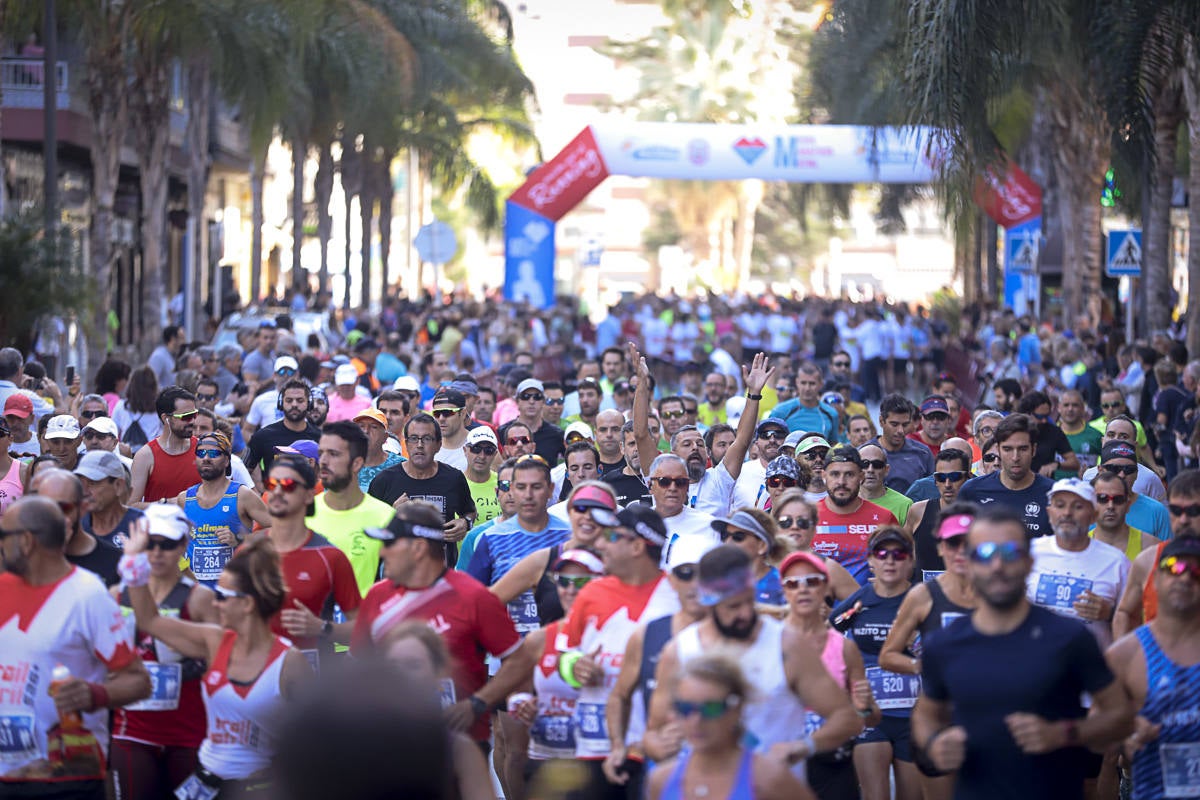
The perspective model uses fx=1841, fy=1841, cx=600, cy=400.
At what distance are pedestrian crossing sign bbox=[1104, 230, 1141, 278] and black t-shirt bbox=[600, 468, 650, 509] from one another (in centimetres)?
1309

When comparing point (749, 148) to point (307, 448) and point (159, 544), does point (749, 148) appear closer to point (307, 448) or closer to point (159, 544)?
point (307, 448)

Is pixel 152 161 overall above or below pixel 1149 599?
above

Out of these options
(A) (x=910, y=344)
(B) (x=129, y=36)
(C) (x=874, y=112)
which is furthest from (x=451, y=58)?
(B) (x=129, y=36)

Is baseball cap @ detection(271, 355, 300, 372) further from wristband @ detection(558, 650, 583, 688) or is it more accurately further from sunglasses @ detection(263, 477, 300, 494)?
wristband @ detection(558, 650, 583, 688)

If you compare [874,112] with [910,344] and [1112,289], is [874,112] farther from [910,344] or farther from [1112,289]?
[1112,289]

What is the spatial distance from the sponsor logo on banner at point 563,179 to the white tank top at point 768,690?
1099 inches

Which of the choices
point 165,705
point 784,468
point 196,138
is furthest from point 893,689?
point 196,138

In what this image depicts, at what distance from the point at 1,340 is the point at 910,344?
1839cm

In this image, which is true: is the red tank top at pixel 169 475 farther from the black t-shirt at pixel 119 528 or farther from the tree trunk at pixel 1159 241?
the tree trunk at pixel 1159 241

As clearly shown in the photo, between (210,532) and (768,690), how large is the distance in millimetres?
4372

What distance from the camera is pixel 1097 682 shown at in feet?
18.5

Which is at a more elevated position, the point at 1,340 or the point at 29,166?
the point at 29,166

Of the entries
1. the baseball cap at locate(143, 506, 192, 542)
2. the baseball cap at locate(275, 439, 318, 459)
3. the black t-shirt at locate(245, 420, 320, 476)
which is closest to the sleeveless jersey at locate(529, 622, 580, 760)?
the baseball cap at locate(143, 506, 192, 542)

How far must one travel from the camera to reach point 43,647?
246 inches
